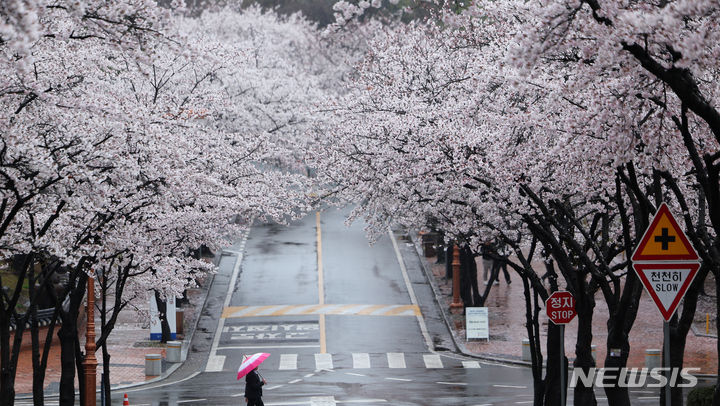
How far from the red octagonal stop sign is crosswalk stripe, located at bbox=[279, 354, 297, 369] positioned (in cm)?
1478

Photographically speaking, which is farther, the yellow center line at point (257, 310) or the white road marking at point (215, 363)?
the yellow center line at point (257, 310)

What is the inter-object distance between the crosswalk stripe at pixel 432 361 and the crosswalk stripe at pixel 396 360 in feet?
2.49

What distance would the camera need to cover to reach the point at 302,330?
1448 inches

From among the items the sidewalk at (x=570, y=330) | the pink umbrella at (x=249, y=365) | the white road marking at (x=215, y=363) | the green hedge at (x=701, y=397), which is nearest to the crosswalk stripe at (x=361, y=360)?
the sidewalk at (x=570, y=330)

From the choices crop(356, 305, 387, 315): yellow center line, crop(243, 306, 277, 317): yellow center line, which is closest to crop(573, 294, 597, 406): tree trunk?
crop(356, 305, 387, 315): yellow center line

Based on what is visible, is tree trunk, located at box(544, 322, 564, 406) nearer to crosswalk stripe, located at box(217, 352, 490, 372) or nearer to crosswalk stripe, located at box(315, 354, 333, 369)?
crosswalk stripe, located at box(217, 352, 490, 372)

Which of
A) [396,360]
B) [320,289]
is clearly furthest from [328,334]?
[320,289]

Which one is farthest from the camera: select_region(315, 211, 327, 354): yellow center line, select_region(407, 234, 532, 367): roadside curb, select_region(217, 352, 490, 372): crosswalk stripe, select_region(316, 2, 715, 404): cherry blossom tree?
select_region(315, 211, 327, 354): yellow center line

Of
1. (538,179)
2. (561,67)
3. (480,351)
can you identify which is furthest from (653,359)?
(561,67)

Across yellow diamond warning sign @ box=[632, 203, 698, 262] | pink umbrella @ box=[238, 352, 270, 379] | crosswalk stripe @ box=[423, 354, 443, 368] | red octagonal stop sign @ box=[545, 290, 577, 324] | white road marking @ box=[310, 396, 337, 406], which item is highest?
yellow diamond warning sign @ box=[632, 203, 698, 262]

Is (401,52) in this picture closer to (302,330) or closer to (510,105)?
(510,105)

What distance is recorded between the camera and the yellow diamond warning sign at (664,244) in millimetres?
9578

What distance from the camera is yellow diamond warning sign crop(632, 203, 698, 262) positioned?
9578 millimetres

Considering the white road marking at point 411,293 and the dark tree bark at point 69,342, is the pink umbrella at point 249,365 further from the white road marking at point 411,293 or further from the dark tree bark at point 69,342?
the white road marking at point 411,293
